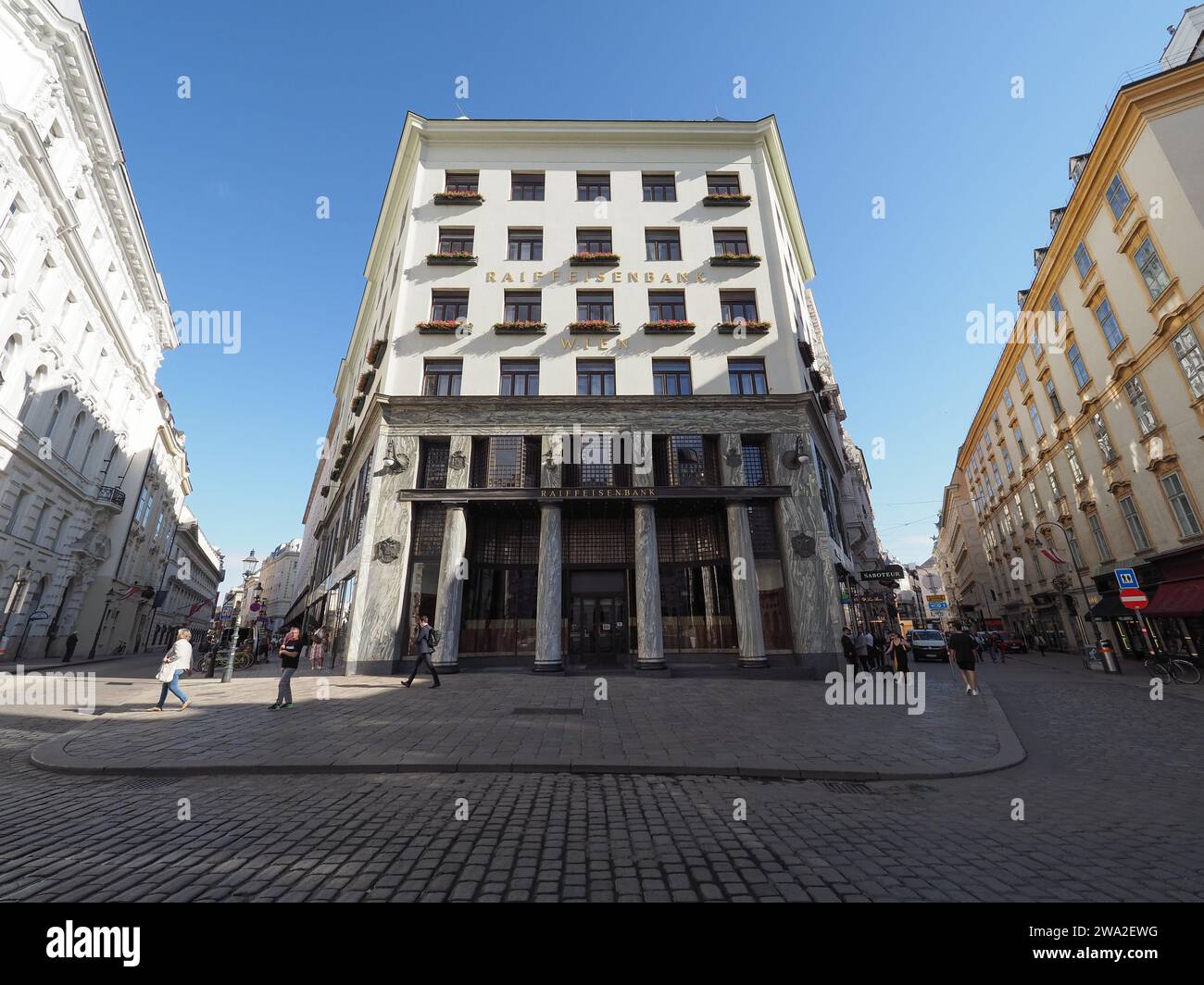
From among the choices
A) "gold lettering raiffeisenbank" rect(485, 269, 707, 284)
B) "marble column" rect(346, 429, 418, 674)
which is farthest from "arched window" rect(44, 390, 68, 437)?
"gold lettering raiffeisenbank" rect(485, 269, 707, 284)

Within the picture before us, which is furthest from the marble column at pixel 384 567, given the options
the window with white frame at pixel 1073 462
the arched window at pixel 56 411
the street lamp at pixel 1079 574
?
the window with white frame at pixel 1073 462

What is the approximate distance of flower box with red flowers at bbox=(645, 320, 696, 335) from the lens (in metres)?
21.9

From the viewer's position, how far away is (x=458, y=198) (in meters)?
24.1

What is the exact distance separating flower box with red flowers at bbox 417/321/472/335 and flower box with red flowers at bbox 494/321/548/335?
1287 mm

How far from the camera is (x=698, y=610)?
20.0 m

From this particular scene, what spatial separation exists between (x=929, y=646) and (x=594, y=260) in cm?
3013

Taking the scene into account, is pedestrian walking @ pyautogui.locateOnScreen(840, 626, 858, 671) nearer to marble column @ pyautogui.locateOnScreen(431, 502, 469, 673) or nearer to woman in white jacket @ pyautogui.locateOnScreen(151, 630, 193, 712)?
marble column @ pyautogui.locateOnScreen(431, 502, 469, 673)

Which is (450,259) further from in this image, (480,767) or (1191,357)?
(1191,357)

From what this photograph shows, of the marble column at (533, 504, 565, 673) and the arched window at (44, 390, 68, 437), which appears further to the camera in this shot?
the arched window at (44, 390, 68, 437)

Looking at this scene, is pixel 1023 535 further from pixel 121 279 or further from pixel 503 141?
pixel 121 279

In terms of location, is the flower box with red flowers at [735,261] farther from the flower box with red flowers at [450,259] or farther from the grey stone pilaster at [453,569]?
the grey stone pilaster at [453,569]

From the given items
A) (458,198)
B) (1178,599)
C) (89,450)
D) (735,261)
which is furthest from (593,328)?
(89,450)

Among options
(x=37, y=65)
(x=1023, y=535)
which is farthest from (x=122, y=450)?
(x=1023, y=535)
